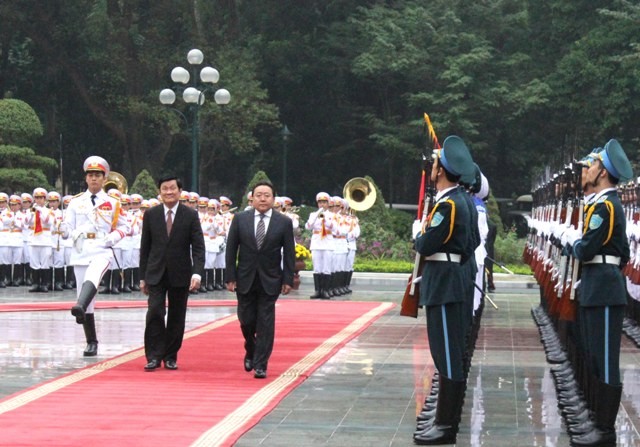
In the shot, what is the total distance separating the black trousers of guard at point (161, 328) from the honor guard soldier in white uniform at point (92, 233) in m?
1.09

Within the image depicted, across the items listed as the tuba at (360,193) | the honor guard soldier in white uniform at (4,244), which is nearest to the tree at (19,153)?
the tuba at (360,193)

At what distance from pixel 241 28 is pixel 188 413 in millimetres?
49606

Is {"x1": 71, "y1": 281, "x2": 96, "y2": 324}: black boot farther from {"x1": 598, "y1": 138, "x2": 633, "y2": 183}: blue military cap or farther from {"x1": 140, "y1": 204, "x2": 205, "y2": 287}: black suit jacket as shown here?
{"x1": 598, "y1": 138, "x2": 633, "y2": 183}: blue military cap

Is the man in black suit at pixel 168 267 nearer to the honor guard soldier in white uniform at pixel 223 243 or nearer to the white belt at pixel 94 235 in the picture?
the white belt at pixel 94 235

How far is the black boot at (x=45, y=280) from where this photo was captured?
27688mm

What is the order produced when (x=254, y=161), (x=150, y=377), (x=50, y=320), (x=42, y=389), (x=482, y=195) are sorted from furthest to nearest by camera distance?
(x=254, y=161), (x=50, y=320), (x=482, y=195), (x=150, y=377), (x=42, y=389)

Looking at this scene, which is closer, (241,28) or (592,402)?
(592,402)

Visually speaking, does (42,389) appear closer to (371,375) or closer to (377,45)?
(371,375)

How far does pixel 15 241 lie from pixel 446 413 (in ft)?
70.3

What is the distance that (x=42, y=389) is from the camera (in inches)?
468

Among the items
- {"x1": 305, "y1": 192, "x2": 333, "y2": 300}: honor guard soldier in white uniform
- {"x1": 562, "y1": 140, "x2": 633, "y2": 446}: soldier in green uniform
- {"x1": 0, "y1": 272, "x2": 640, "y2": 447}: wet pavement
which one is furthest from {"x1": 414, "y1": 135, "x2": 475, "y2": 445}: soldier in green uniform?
{"x1": 305, "y1": 192, "x2": 333, "y2": 300}: honor guard soldier in white uniform

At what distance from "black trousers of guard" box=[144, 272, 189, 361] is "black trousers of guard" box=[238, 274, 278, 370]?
2.26 ft

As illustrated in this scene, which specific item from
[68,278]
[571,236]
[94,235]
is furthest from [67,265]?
[571,236]

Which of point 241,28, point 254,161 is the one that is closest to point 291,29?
point 241,28
